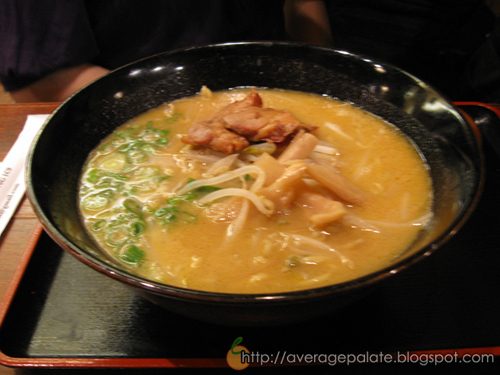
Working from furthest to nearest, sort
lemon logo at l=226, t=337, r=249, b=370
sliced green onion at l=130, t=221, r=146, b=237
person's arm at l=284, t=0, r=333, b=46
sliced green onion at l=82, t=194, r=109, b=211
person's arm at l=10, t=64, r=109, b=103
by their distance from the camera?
1. person's arm at l=284, t=0, r=333, b=46
2. person's arm at l=10, t=64, r=109, b=103
3. sliced green onion at l=82, t=194, r=109, b=211
4. sliced green onion at l=130, t=221, r=146, b=237
5. lemon logo at l=226, t=337, r=249, b=370

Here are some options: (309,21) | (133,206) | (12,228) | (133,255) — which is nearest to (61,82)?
(12,228)

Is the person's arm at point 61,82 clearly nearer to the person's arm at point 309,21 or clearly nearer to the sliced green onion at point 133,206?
the sliced green onion at point 133,206

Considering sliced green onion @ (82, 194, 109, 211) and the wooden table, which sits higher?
sliced green onion @ (82, 194, 109, 211)

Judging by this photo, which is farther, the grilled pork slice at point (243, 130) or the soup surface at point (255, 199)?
the grilled pork slice at point (243, 130)

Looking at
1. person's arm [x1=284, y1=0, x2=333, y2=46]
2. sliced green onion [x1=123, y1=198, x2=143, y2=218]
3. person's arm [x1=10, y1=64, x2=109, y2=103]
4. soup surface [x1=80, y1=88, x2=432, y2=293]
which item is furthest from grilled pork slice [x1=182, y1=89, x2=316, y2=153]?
person's arm [x1=284, y1=0, x2=333, y2=46]

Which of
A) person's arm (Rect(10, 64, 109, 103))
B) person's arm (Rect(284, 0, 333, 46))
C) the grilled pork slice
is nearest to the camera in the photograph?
the grilled pork slice

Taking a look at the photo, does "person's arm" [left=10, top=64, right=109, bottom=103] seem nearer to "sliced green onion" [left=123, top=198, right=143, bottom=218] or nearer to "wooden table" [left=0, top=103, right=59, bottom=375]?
"wooden table" [left=0, top=103, right=59, bottom=375]

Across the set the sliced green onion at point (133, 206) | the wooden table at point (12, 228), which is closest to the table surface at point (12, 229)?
the wooden table at point (12, 228)
